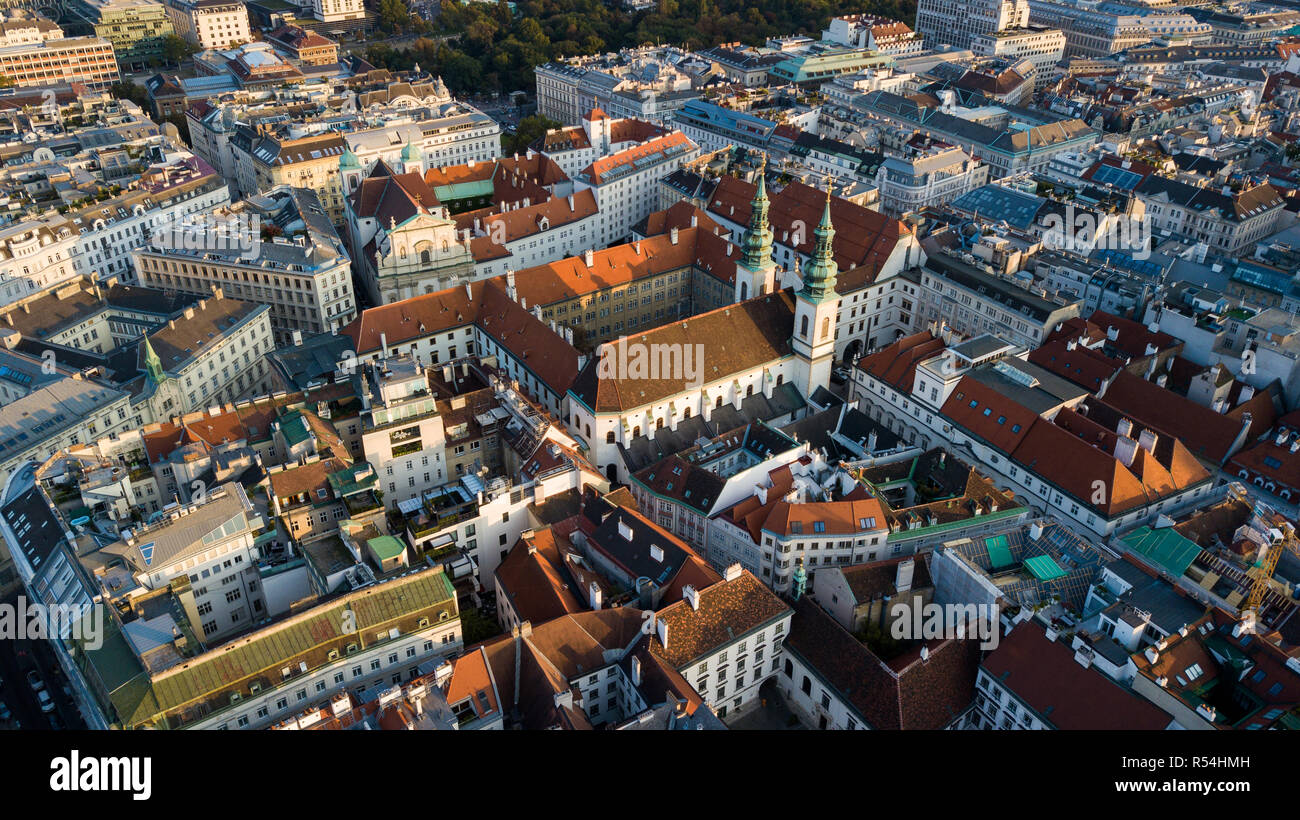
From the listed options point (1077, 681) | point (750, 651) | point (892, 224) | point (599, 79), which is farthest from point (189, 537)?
point (599, 79)

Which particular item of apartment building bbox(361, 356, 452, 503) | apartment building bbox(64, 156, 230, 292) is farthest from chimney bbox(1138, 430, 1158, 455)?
apartment building bbox(64, 156, 230, 292)

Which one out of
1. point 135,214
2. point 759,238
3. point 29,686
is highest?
point 759,238

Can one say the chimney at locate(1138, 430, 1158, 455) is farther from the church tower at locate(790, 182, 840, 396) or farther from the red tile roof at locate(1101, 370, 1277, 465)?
the church tower at locate(790, 182, 840, 396)

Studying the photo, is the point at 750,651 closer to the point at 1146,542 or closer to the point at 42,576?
the point at 1146,542

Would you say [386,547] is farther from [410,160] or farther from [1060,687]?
[410,160]

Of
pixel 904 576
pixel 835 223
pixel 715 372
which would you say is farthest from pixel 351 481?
pixel 835 223
